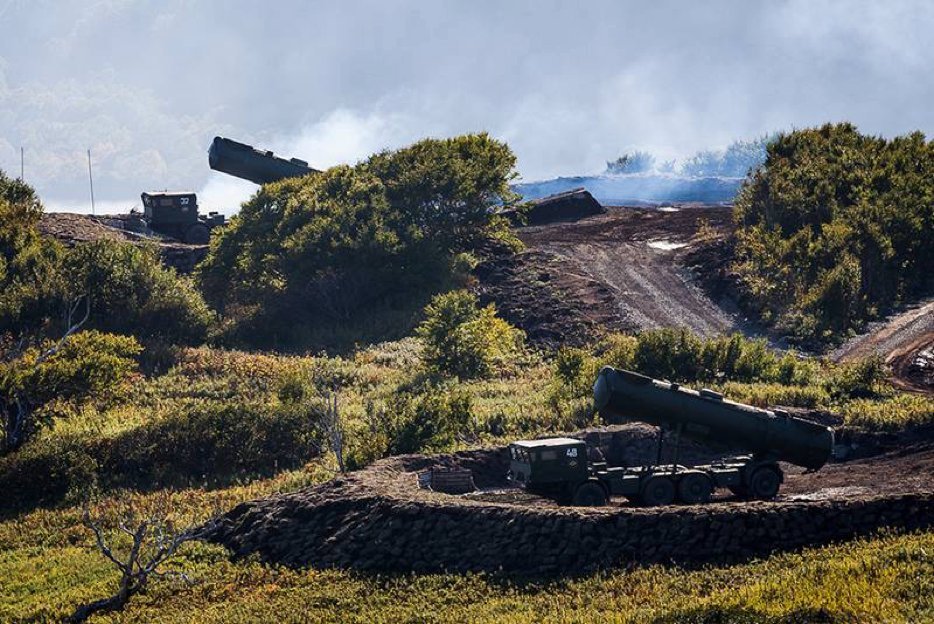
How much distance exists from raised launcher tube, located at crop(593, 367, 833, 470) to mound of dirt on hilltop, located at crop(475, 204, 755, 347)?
3100 centimetres

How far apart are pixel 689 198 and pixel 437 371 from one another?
8446 cm

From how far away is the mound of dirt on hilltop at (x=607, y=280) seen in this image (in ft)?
217

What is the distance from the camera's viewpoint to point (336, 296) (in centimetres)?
7219

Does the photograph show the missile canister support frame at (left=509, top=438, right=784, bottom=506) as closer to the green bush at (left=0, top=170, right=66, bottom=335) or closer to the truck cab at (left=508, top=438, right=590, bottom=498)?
the truck cab at (left=508, top=438, right=590, bottom=498)

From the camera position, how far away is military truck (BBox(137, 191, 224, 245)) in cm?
8600

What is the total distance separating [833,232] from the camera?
67312 millimetres

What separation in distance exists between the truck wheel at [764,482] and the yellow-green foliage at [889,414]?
26.2 feet

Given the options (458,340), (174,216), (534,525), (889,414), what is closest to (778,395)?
(889,414)

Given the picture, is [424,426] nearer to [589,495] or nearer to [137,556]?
[589,495]

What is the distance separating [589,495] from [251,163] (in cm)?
5823

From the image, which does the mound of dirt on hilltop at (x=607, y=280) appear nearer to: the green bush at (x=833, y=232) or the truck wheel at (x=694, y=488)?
the green bush at (x=833, y=232)

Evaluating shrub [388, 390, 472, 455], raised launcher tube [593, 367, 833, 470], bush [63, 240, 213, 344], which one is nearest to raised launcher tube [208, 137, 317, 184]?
bush [63, 240, 213, 344]

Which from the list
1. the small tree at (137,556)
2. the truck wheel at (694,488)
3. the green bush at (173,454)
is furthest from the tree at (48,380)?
the truck wheel at (694,488)

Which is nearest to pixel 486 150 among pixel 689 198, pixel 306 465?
pixel 306 465
